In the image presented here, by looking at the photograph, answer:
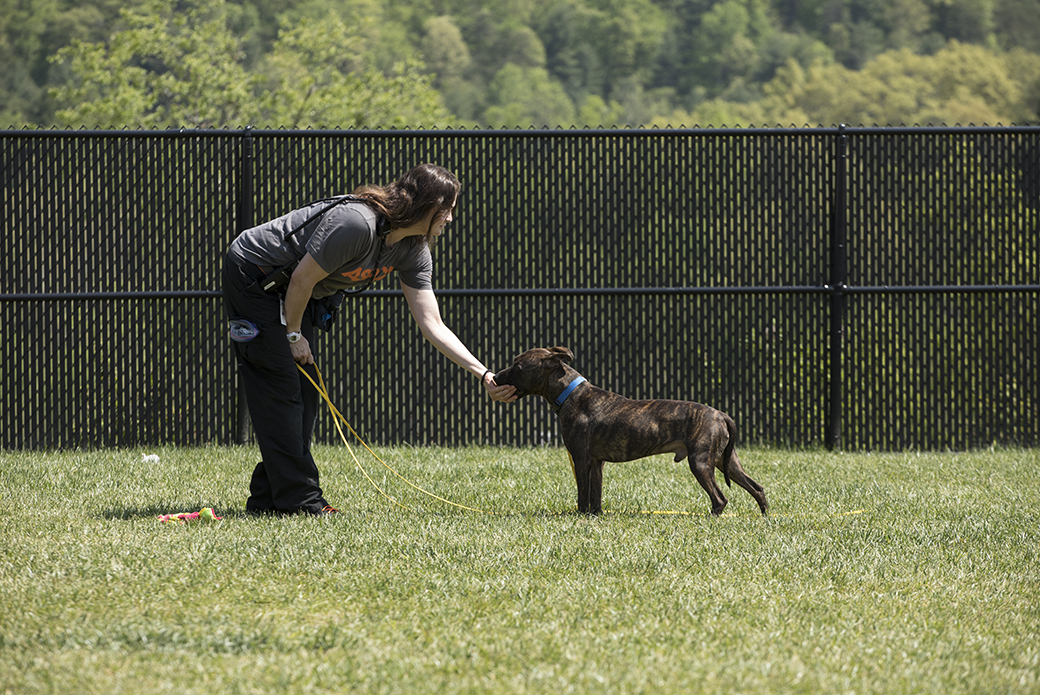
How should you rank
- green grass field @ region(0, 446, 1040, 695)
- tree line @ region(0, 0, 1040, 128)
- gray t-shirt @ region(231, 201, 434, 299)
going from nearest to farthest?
green grass field @ region(0, 446, 1040, 695)
gray t-shirt @ region(231, 201, 434, 299)
tree line @ region(0, 0, 1040, 128)

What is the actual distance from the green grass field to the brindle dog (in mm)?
312

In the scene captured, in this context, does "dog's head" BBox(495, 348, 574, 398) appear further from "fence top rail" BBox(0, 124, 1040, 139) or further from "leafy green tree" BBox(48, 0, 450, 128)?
"leafy green tree" BBox(48, 0, 450, 128)

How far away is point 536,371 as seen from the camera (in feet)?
18.2

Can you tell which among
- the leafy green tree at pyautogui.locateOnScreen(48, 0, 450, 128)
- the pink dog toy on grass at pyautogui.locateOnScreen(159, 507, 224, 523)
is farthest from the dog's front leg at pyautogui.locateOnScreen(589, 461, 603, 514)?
the leafy green tree at pyautogui.locateOnScreen(48, 0, 450, 128)

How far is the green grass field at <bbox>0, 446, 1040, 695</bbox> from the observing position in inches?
127

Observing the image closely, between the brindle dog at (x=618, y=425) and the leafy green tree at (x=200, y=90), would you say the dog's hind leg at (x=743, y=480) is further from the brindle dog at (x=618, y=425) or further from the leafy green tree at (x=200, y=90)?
the leafy green tree at (x=200, y=90)

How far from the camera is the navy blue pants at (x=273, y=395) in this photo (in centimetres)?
527

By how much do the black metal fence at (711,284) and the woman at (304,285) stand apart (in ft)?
9.19

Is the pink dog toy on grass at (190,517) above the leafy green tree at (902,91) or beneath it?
above

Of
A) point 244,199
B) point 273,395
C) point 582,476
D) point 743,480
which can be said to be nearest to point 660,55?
point 244,199

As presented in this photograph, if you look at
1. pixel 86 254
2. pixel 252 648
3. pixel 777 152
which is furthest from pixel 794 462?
pixel 86 254

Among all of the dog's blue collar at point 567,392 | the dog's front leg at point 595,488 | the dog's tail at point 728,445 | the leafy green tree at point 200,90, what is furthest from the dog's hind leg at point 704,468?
the leafy green tree at point 200,90

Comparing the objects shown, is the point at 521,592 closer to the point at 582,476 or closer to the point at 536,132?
the point at 582,476

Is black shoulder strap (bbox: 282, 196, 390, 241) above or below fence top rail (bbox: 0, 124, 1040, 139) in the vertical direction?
above
